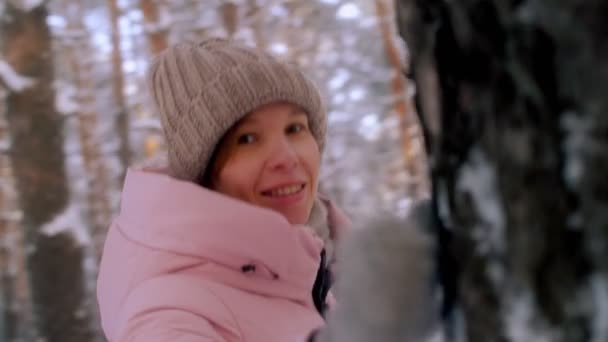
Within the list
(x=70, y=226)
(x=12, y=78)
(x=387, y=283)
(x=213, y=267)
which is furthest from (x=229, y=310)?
(x=12, y=78)

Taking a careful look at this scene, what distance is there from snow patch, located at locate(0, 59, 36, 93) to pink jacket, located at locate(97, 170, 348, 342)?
1.42 m

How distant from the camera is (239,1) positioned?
2262mm

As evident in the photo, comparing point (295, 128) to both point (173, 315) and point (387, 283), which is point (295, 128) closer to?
point (173, 315)

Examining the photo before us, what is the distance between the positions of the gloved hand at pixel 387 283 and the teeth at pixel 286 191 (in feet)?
1.94

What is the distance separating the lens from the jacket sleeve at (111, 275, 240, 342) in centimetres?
66

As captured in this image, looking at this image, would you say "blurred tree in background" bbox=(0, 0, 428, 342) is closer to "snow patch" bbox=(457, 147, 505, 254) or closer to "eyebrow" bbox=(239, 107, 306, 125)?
"eyebrow" bbox=(239, 107, 306, 125)

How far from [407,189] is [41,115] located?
4.25 feet

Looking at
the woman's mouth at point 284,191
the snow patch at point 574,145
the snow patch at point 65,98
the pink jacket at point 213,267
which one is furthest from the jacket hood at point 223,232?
the snow patch at point 65,98

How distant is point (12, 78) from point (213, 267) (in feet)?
5.21

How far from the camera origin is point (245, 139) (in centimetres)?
94

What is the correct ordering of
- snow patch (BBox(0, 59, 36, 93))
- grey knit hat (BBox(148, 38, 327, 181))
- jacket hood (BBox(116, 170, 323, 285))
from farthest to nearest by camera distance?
snow patch (BBox(0, 59, 36, 93))
grey knit hat (BBox(148, 38, 327, 181))
jacket hood (BBox(116, 170, 323, 285))

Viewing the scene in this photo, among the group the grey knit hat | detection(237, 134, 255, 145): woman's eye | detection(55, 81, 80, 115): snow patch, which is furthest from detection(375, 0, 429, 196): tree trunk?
detection(237, 134, 255, 145): woman's eye

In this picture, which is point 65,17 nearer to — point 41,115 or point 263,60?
point 41,115

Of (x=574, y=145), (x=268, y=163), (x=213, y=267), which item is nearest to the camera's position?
(x=574, y=145)
